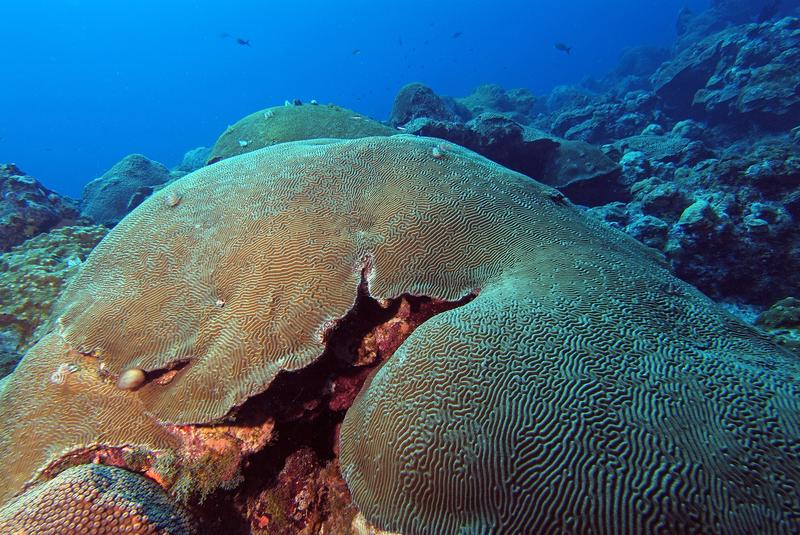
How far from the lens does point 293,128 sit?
10609 millimetres

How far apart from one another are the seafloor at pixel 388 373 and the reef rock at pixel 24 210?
5.14 metres

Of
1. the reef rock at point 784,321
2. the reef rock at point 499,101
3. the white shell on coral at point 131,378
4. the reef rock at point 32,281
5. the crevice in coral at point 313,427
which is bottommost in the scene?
the reef rock at point 784,321

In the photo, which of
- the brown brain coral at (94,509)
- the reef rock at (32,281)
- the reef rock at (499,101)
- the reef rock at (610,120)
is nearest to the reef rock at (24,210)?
the reef rock at (32,281)

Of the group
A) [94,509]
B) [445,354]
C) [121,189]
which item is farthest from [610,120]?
[121,189]

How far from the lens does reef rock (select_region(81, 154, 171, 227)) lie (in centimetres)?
1298

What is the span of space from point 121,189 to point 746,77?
2391 centimetres

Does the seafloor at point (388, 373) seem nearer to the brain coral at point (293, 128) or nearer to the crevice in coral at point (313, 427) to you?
the crevice in coral at point (313, 427)

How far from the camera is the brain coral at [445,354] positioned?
1803mm

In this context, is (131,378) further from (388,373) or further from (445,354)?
(445,354)

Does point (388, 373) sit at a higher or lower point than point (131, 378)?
lower

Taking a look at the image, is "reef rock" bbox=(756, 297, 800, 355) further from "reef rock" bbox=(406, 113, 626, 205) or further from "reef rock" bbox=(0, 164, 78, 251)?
"reef rock" bbox=(0, 164, 78, 251)

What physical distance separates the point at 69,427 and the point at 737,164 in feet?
34.7

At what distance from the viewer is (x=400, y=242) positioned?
3.17 metres

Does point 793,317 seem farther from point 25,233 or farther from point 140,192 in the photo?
point 140,192
